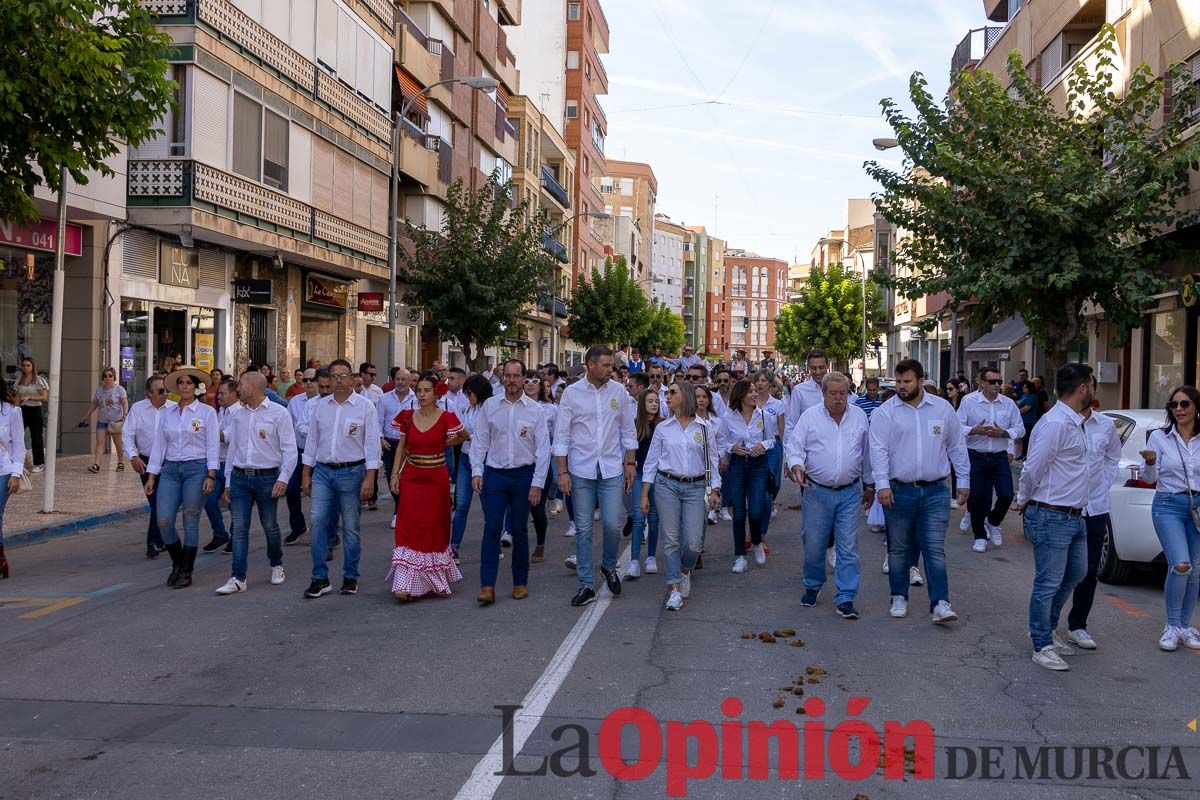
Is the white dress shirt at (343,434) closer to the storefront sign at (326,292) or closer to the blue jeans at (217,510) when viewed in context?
the blue jeans at (217,510)

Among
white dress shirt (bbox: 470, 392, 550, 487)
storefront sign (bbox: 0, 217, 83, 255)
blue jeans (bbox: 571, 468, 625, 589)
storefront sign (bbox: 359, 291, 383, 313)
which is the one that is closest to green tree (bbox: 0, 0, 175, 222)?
white dress shirt (bbox: 470, 392, 550, 487)

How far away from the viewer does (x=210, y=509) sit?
35.8ft

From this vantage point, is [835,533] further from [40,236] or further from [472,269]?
[472,269]

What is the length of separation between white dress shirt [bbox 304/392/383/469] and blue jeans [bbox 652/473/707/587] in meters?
2.30

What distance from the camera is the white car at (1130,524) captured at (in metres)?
9.12

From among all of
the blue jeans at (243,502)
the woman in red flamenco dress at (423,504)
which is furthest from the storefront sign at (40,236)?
the woman in red flamenco dress at (423,504)

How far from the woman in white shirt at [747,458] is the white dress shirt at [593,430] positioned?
5.85 ft

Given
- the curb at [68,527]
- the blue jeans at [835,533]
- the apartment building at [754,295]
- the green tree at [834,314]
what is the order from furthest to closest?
the apartment building at [754,295]
the green tree at [834,314]
the curb at [68,527]
the blue jeans at [835,533]

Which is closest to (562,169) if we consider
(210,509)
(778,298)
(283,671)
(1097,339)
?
(1097,339)

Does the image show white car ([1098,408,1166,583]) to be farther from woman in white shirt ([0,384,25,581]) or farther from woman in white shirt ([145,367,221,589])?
woman in white shirt ([0,384,25,581])

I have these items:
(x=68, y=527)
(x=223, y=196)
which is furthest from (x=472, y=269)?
(x=68, y=527)

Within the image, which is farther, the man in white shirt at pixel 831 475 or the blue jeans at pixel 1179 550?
the man in white shirt at pixel 831 475

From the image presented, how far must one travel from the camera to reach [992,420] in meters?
11.8

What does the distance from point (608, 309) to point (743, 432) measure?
4982cm
